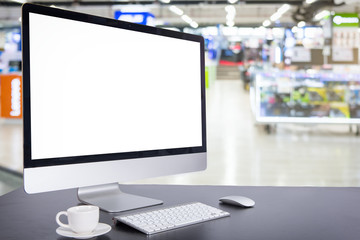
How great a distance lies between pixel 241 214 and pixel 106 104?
497 millimetres

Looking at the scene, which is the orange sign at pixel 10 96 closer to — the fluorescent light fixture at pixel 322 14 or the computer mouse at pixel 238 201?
the computer mouse at pixel 238 201

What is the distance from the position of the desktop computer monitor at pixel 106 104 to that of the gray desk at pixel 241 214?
0.34ft

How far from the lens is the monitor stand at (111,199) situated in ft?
4.28

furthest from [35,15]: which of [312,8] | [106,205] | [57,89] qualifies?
[312,8]

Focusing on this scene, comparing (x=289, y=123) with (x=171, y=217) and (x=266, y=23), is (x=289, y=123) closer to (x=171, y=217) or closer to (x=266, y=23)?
(x=171, y=217)

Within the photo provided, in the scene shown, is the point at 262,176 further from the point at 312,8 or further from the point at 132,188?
the point at 312,8

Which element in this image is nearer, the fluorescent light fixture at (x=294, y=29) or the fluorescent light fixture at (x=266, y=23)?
the fluorescent light fixture at (x=294, y=29)

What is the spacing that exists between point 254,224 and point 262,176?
378 cm

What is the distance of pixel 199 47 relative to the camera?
1.57 m

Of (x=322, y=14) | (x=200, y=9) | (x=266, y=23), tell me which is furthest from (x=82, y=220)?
(x=266, y=23)

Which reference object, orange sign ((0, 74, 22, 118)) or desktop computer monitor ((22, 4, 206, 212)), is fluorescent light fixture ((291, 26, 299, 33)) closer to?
orange sign ((0, 74, 22, 118))

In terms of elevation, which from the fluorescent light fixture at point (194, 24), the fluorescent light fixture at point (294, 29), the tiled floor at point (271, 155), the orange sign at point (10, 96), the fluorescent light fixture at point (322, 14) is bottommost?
the tiled floor at point (271, 155)

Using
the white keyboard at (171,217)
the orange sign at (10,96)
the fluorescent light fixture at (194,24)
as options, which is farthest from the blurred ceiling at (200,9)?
the white keyboard at (171,217)

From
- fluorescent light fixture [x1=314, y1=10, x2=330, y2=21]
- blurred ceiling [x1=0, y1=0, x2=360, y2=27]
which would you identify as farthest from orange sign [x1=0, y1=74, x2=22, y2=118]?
fluorescent light fixture [x1=314, y1=10, x2=330, y2=21]
